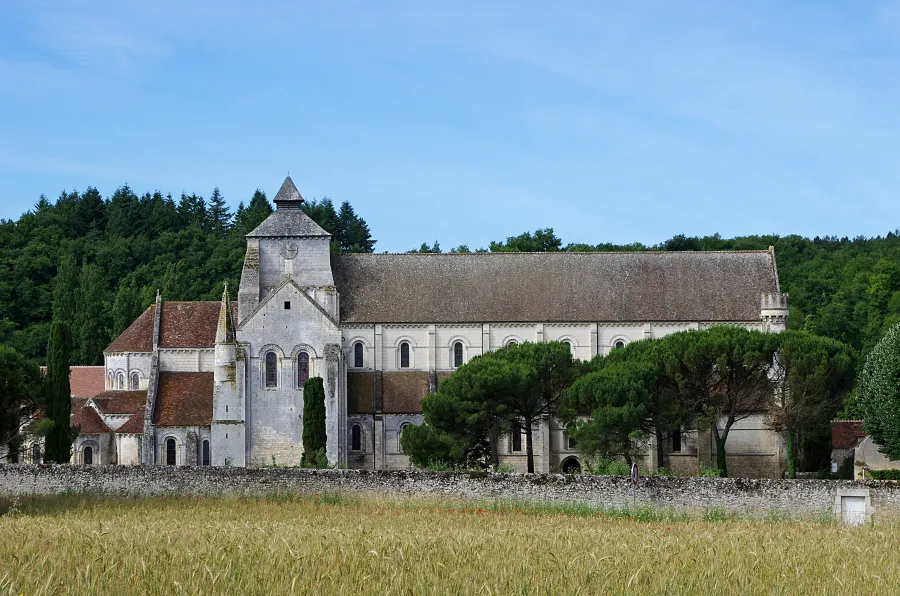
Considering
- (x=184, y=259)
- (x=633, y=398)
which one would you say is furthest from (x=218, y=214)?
(x=633, y=398)

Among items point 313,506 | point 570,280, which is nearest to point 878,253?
point 570,280

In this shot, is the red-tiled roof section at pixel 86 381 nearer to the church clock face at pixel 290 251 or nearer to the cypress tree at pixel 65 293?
the cypress tree at pixel 65 293

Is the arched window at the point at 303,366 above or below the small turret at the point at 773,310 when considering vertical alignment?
below

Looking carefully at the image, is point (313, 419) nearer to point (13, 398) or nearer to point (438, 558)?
point (13, 398)

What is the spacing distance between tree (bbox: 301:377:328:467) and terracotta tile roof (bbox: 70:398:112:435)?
31.9 ft

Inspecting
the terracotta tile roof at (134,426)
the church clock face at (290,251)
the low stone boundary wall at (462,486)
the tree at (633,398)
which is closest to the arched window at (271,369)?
the church clock face at (290,251)

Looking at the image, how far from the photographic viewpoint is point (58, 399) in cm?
5578

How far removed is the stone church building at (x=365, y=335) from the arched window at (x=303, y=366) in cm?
9

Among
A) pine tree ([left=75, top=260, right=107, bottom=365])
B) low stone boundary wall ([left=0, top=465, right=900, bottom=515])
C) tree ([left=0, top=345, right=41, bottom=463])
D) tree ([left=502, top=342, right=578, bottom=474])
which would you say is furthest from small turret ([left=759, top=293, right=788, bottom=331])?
pine tree ([left=75, top=260, right=107, bottom=365])

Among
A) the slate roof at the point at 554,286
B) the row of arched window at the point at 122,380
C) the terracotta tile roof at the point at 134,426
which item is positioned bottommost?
the terracotta tile roof at the point at 134,426

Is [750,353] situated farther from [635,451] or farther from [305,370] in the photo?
[305,370]

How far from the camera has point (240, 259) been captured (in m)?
95.2

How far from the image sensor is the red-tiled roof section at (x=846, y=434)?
6009 cm

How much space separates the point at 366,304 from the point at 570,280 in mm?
10510
